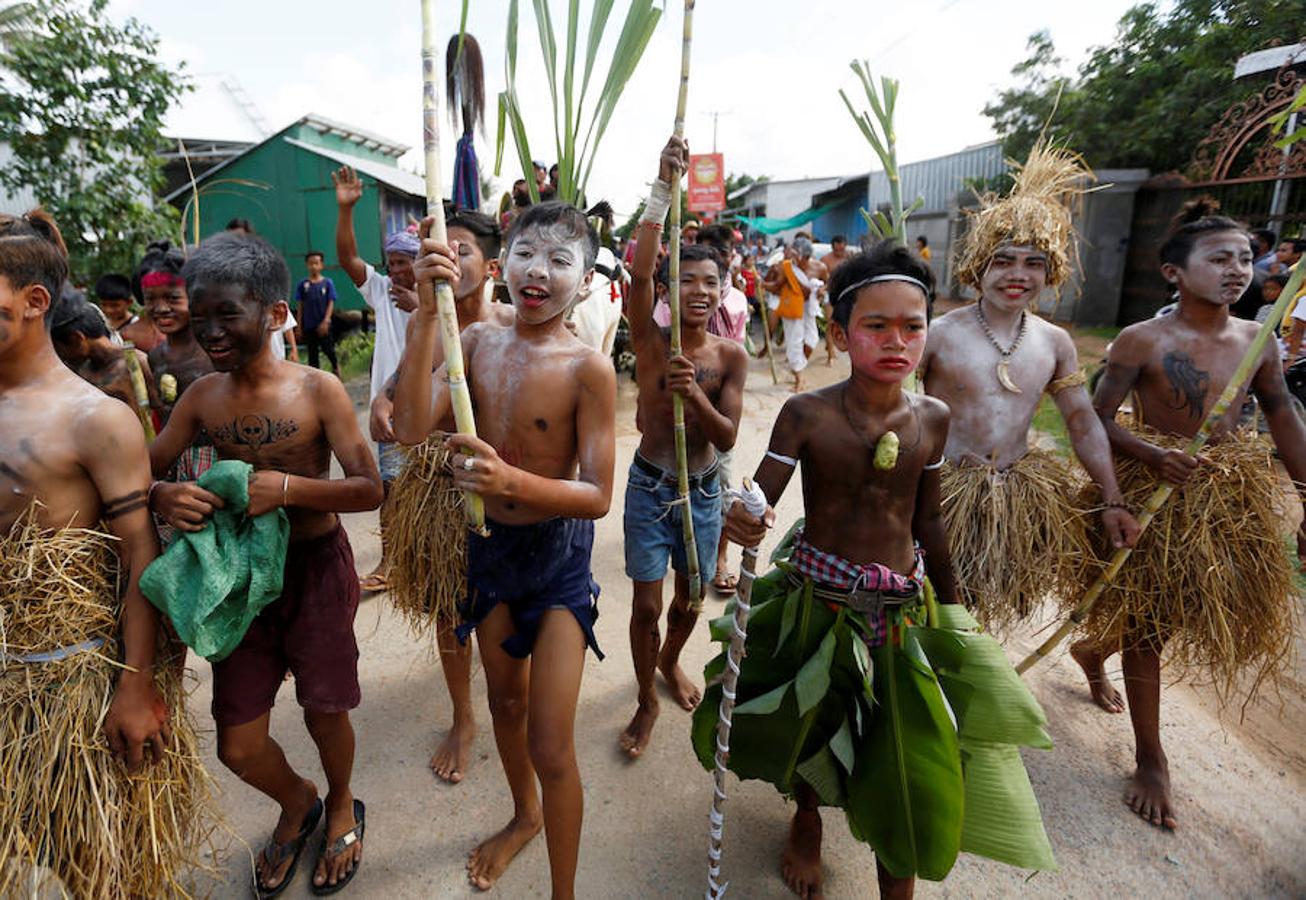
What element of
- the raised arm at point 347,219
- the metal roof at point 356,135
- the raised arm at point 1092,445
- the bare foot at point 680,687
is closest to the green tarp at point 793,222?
the metal roof at point 356,135

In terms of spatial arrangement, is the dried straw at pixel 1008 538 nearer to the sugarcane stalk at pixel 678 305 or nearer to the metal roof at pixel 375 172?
the sugarcane stalk at pixel 678 305

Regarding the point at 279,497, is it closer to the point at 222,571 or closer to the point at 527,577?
the point at 222,571

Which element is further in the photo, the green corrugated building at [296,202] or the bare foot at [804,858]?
the green corrugated building at [296,202]

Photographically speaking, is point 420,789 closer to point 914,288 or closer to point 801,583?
point 801,583

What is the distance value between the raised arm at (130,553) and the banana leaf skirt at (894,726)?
4.99 feet

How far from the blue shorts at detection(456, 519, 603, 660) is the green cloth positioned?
0.58 metres

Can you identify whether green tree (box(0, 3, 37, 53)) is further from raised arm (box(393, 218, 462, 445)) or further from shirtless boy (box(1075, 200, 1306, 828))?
shirtless boy (box(1075, 200, 1306, 828))

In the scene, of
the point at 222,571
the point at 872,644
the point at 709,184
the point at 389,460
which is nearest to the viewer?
the point at 222,571

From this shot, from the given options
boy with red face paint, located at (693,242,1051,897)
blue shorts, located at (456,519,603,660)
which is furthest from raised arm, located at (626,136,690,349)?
blue shorts, located at (456,519,603,660)

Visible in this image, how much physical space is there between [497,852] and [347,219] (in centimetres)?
292

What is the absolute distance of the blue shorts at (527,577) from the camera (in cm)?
222

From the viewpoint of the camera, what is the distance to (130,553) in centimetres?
182

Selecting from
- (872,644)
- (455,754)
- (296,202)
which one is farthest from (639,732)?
(296,202)

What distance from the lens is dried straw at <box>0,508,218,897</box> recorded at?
166 centimetres
